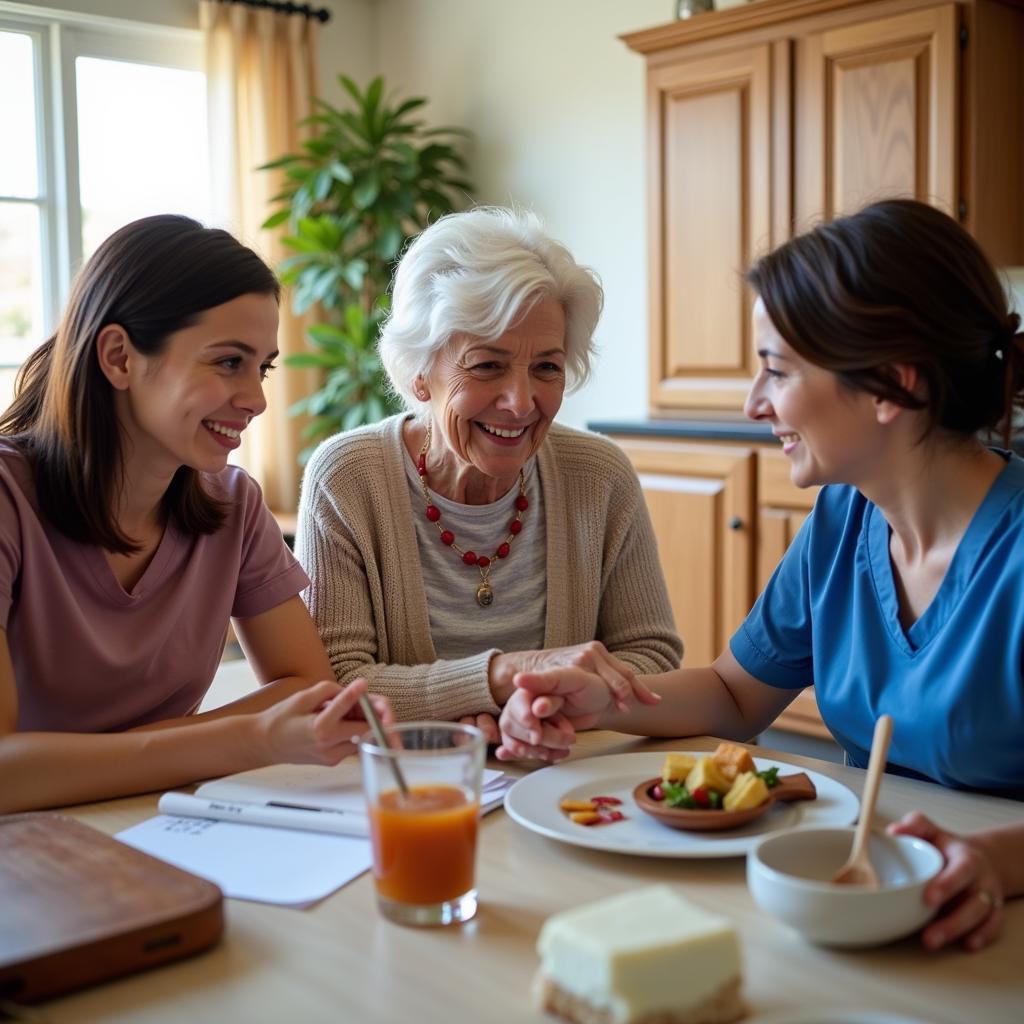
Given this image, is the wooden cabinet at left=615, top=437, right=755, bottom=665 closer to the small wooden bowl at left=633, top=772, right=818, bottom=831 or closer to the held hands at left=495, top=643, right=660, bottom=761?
the held hands at left=495, top=643, right=660, bottom=761

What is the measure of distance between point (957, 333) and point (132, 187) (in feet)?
13.7

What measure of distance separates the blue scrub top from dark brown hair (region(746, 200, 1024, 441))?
0.43 feet

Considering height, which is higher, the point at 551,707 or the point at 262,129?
the point at 262,129

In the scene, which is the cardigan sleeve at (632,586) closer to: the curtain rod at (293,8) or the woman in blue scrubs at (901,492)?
the woman in blue scrubs at (901,492)

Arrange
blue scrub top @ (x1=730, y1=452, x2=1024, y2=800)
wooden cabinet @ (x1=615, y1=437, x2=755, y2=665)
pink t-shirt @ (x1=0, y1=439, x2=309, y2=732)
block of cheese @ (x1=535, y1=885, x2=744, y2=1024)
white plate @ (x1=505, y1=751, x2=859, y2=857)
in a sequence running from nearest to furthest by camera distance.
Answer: block of cheese @ (x1=535, y1=885, x2=744, y2=1024) → white plate @ (x1=505, y1=751, x2=859, y2=857) → blue scrub top @ (x1=730, y1=452, x2=1024, y2=800) → pink t-shirt @ (x1=0, y1=439, x2=309, y2=732) → wooden cabinet @ (x1=615, y1=437, x2=755, y2=665)

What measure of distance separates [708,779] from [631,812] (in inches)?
3.3

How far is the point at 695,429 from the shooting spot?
355cm

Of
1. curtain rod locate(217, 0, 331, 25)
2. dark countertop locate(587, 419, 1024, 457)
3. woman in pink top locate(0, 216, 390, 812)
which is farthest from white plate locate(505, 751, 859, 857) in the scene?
curtain rod locate(217, 0, 331, 25)

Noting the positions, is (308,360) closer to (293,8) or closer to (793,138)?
(293,8)

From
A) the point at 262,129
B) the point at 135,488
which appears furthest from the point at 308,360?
the point at 135,488

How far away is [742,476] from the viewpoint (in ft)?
11.3

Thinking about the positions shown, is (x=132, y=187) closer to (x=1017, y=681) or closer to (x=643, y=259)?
(x=643, y=259)

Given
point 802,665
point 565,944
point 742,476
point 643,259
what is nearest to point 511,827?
point 565,944

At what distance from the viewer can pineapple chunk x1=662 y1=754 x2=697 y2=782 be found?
1235 millimetres
